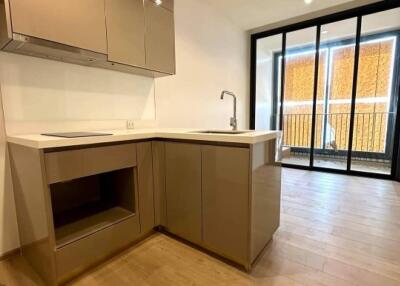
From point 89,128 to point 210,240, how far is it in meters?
1.37

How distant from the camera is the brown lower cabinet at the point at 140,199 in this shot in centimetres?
122

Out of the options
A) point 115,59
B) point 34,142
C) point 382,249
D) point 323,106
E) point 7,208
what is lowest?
point 382,249

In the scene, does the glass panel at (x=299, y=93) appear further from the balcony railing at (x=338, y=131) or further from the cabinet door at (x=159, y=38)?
the cabinet door at (x=159, y=38)

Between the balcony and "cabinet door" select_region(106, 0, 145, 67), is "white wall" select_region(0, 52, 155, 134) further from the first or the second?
the balcony

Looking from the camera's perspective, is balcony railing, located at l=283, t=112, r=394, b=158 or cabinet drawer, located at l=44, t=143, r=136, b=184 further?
balcony railing, located at l=283, t=112, r=394, b=158

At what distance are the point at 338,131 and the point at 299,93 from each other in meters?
0.99

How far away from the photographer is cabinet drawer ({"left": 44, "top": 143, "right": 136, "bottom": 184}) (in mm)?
1145

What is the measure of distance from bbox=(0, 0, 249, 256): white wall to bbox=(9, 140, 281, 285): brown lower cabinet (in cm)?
26

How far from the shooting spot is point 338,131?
3910 mm

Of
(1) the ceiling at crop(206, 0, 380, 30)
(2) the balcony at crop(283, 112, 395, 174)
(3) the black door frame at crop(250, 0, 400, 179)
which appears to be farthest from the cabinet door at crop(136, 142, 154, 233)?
(2) the balcony at crop(283, 112, 395, 174)

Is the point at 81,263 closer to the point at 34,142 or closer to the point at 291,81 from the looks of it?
the point at 34,142

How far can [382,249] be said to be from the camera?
5.25 ft

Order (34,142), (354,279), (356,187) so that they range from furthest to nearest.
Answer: (356,187) < (354,279) < (34,142)

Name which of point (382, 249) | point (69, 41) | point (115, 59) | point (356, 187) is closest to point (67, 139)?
point (69, 41)
